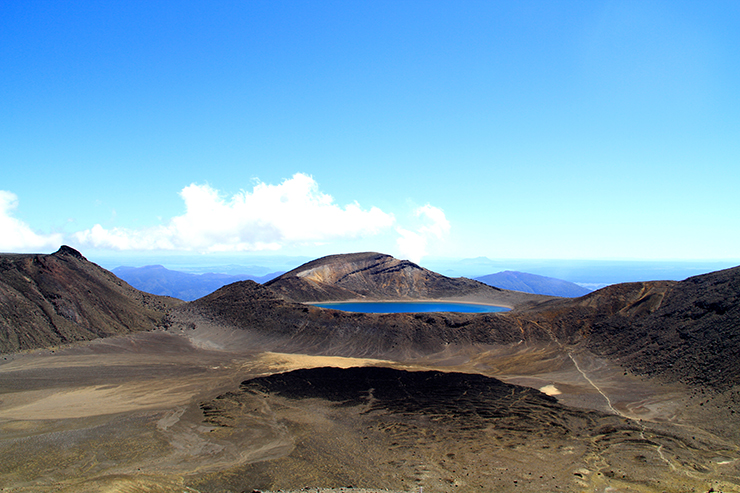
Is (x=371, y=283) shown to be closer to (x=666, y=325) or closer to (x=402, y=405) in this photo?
(x=666, y=325)

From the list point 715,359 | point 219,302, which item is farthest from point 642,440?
point 219,302

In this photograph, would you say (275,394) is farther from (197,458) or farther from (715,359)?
(715,359)

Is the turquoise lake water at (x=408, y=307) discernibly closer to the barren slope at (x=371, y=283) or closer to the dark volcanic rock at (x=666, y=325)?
the barren slope at (x=371, y=283)

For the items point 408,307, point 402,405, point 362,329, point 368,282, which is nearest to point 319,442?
point 402,405

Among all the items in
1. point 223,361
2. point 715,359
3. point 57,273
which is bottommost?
point 223,361

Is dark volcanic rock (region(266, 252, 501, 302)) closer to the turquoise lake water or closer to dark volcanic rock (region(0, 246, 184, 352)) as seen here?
the turquoise lake water
